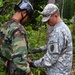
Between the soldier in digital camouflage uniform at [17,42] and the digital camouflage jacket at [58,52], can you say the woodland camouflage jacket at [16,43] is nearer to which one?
the soldier in digital camouflage uniform at [17,42]

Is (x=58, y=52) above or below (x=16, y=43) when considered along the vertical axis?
below

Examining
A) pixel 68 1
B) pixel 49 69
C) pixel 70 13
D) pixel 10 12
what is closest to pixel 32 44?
pixel 10 12

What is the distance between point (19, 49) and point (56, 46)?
53cm

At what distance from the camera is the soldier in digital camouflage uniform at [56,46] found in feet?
15.5

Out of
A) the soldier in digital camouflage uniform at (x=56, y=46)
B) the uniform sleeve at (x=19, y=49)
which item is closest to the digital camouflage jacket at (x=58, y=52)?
the soldier in digital camouflage uniform at (x=56, y=46)

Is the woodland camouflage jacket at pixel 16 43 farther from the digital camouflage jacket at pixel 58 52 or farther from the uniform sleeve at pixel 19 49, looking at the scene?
the digital camouflage jacket at pixel 58 52

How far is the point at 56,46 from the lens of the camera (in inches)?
185

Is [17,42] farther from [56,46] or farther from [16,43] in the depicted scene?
[56,46]

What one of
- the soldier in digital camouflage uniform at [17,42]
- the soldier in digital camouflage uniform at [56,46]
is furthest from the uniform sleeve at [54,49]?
the soldier in digital camouflage uniform at [17,42]

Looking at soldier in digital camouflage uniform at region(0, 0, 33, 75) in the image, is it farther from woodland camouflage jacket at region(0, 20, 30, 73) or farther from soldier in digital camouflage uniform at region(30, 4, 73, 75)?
soldier in digital camouflage uniform at region(30, 4, 73, 75)

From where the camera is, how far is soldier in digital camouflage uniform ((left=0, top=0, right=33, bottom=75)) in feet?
15.2

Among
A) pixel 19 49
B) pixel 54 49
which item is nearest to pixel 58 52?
pixel 54 49

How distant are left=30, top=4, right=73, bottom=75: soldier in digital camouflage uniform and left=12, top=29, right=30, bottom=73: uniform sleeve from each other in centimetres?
32

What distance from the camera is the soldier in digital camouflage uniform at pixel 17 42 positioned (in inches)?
183
